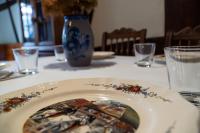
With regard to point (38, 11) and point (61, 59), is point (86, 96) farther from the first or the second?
point (38, 11)

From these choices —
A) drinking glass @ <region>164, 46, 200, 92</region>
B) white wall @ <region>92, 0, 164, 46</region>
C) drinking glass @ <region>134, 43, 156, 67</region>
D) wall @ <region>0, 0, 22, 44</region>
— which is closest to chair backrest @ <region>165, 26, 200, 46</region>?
drinking glass @ <region>134, 43, 156, 67</region>

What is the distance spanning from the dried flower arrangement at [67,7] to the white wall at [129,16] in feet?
5.48

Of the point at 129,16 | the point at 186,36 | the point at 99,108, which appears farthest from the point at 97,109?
the point at 129,16

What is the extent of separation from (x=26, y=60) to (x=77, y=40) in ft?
0.67

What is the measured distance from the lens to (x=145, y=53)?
998mm

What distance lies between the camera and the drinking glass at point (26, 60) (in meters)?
0.92

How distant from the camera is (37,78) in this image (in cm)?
82

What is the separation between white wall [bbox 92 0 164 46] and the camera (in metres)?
2.70

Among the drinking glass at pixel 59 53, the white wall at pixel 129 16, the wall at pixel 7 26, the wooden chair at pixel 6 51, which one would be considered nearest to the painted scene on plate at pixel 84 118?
the drinking glass at pixel 59 53

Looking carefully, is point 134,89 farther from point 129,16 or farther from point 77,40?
point 129,16

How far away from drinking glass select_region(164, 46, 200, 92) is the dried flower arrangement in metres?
0.57

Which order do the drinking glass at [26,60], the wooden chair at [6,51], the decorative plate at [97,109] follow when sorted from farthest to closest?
the wooden chair at [6,51] → the drinking glass at [26,60] → the decorative plate at [97,109]

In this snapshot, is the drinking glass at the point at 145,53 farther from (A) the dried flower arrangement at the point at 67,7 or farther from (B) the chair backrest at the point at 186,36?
(B) the chair backrest at the point at 186,36

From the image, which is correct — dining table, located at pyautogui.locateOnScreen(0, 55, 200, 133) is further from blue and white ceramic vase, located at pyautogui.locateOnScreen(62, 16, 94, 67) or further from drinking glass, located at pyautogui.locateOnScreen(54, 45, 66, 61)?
drinking glass, located at pyautogui.locateOnScreen(54, 45, 66, 61)
